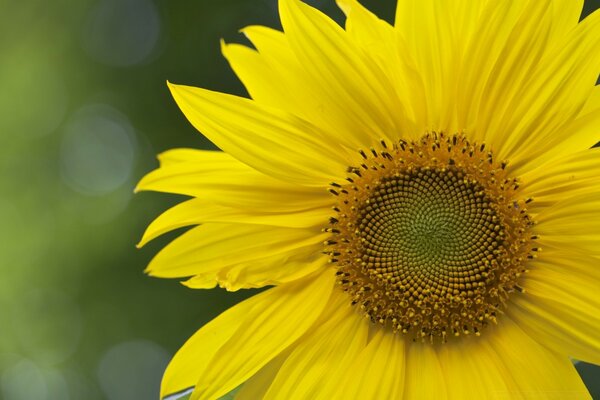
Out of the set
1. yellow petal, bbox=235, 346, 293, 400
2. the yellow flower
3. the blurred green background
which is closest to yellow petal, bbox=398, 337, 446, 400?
the yellow flower

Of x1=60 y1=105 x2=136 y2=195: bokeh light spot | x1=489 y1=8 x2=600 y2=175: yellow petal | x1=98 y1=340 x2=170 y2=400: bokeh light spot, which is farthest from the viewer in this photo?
x1=60 y1=105 x2=136 y2=195: bokeh light spot

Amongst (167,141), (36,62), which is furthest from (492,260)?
(36,62)

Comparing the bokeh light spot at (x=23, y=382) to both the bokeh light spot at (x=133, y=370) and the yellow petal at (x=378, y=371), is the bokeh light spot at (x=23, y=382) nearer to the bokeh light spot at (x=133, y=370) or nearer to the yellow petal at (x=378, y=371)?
the bokeh light spot at (x=133, y=370)

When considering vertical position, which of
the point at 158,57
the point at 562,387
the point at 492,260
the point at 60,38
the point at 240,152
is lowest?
the point at 562,387

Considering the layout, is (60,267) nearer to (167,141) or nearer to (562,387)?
(167,141)

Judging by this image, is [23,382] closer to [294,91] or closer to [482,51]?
[294,91]

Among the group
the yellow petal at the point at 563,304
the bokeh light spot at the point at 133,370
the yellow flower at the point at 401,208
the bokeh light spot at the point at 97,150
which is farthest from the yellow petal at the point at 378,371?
the bokeh light spot at the point at 97,150

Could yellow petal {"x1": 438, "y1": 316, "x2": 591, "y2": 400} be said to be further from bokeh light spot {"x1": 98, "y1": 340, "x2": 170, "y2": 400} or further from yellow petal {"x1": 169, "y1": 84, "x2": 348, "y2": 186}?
bokeh light spot {"x1": 98, "y1": 340, "x2": 170, "y2": 400}

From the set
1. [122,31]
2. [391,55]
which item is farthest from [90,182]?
[391,55]
